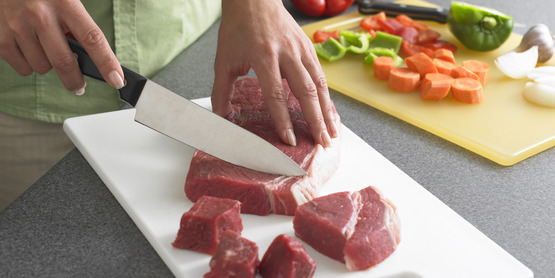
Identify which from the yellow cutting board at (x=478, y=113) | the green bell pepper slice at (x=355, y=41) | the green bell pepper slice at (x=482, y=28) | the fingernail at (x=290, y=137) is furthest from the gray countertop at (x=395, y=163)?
the green bell pepper slice at (x=482, y=28)

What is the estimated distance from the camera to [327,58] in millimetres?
2656

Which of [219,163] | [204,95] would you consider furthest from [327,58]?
[219,163]

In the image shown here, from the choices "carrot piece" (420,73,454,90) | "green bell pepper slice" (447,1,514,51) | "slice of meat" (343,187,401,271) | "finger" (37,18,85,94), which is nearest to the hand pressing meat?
"slice of meat" (343,187,401,271)

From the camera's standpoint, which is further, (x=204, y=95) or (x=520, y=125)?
(x=204, y=95)

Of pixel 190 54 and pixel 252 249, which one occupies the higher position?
pixel 252 249

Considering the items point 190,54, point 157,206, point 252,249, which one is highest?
point 252,249

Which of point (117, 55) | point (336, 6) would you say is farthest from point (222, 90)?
point (336, 6)

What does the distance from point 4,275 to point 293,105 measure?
1.02 m

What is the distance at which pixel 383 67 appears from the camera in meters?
2.46

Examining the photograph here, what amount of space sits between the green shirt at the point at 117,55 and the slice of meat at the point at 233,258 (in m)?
1.30

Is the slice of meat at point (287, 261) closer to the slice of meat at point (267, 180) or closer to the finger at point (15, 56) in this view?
the slice of meat at point (267, 180)

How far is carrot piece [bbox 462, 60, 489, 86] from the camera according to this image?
2.42 m

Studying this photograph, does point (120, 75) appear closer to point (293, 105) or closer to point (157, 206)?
point (157, 206)

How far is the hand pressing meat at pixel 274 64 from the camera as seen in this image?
1824 mm
